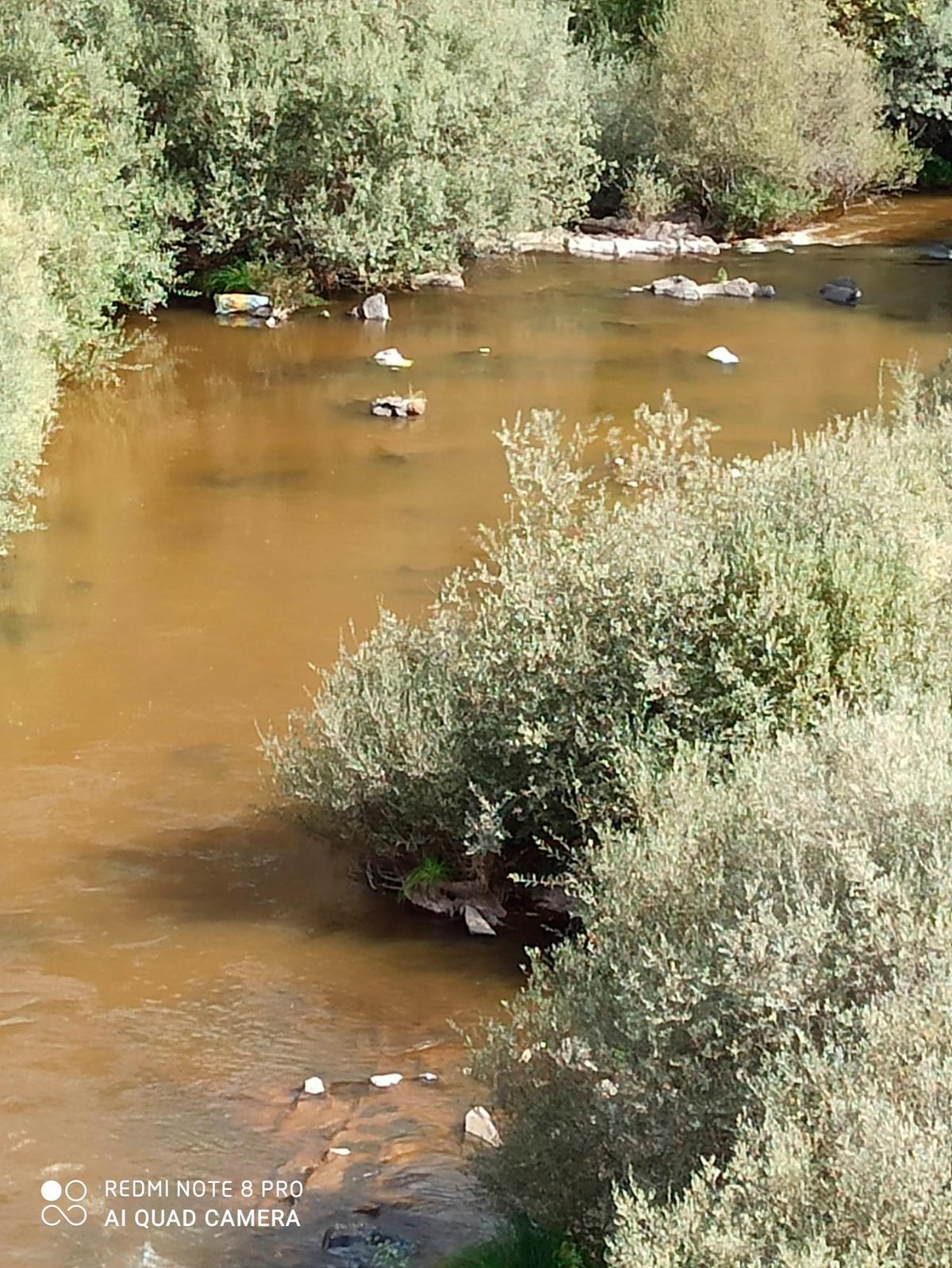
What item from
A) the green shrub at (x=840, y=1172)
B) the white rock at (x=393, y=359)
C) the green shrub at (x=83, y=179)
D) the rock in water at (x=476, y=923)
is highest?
the green shrub at (x=83, y=179)

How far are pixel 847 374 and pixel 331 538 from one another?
697 centimetres

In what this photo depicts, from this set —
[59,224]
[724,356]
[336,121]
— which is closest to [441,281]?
[336,121]

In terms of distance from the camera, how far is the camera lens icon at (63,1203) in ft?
17.1

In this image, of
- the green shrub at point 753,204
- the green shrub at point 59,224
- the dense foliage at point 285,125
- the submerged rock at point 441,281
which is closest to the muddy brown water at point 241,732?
the green shrub at point 59,224

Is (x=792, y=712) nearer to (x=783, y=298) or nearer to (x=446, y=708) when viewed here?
(x=446, y=708)

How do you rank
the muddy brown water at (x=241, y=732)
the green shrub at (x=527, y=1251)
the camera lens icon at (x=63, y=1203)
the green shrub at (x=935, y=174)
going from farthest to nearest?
1. the green shrub at (x=935, y=174)
2. the muddy brown water at (x=241, y=732)
3. the camera lens icon at (x=63, y=1203)
4. the green shrub at (x=527, y=1251)

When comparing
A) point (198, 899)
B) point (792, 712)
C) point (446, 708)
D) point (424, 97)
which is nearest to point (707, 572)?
point (792, 712)

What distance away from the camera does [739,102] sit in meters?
23.8

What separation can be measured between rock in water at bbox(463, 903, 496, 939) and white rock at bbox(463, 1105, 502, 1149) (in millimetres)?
1399

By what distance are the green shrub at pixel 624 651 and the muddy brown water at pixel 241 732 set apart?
62 centimetres

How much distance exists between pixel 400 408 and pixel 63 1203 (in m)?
10.9

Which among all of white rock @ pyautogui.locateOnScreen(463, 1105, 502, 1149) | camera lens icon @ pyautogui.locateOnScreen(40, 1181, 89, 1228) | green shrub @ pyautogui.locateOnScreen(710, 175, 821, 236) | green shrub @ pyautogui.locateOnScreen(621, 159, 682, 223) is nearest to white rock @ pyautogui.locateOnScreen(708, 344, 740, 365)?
green shrub @ pyautogui.locateOnScreen(621, 159, 682, 223)

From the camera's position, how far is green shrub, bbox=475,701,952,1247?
321cm

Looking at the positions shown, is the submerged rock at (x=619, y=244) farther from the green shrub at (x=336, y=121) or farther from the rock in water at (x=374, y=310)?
the rock in water at (x=374, y=310)
